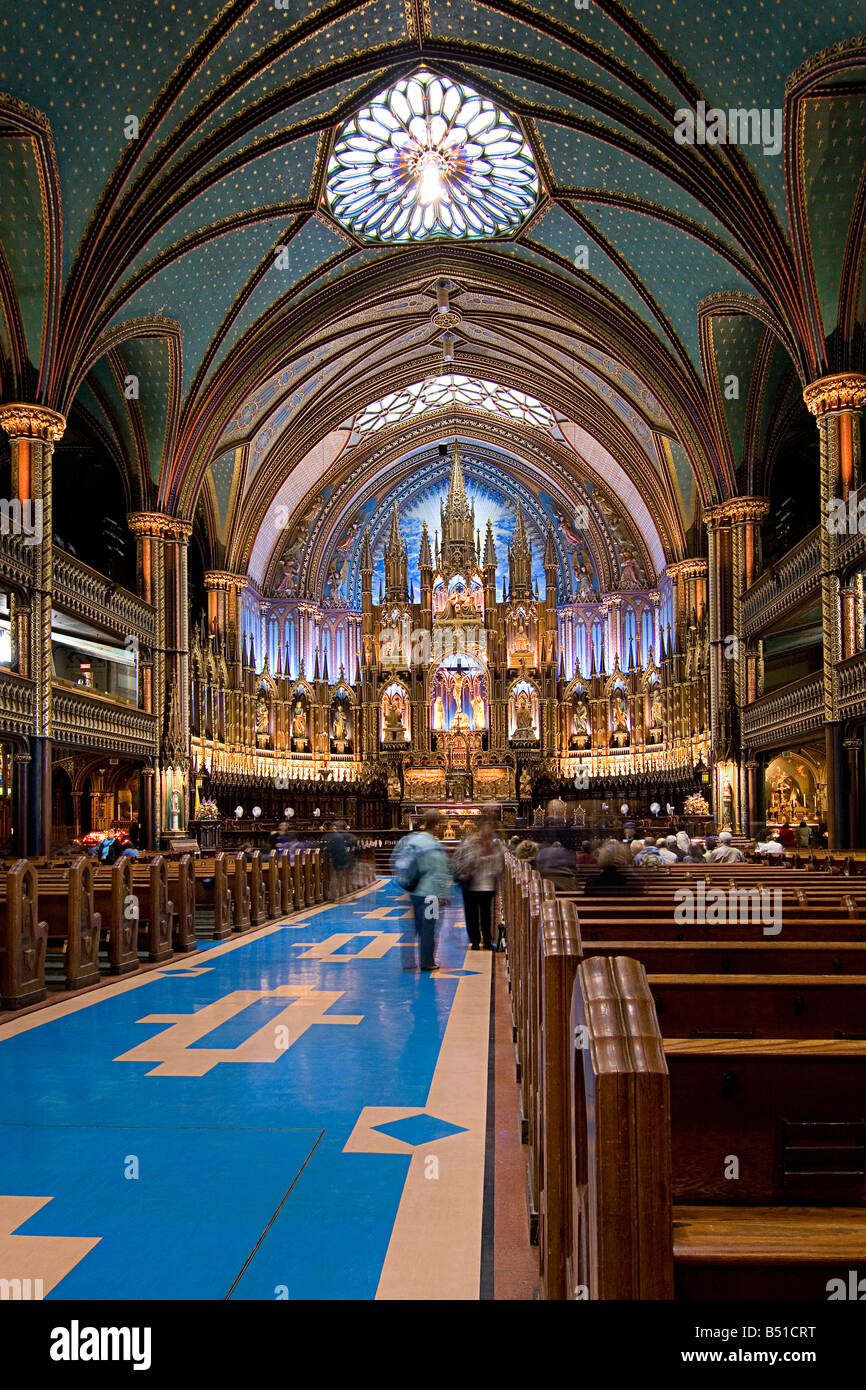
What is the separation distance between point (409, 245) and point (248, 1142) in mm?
26249

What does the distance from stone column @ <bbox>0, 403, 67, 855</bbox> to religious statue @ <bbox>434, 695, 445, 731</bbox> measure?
1924 cm

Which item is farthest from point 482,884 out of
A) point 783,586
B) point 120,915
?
point 783,586

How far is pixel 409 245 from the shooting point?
88.2 ft

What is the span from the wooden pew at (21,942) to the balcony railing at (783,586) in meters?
15.3

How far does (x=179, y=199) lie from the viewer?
65.2 feet

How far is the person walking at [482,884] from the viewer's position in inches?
426

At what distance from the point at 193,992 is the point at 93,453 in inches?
934

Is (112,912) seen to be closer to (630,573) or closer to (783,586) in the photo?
(783,586)

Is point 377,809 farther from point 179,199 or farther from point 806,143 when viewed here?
point 806,143

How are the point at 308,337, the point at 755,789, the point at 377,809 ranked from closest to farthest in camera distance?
1. the point at 755,789
2. the point at 308,337
3. the point at 377,809

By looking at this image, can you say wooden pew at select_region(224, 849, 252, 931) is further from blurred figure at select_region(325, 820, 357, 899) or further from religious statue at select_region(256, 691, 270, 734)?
religious statue at select_region(256, 691, 270, 734)
